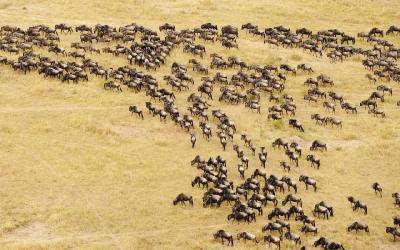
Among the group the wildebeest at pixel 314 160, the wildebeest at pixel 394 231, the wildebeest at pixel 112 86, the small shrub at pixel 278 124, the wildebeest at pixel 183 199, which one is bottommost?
the wildebeest at pixel 394 231

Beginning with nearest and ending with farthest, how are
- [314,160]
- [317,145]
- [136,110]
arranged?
[314,160], [317,145], [136,110]

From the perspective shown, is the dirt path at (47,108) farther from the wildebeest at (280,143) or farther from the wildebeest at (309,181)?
the wildebeest at (309,181)

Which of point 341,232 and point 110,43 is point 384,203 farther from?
point 110,43

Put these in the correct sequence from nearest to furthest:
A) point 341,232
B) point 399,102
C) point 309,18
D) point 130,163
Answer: point 341,232, point 130,163, point 399,102, point 309,18

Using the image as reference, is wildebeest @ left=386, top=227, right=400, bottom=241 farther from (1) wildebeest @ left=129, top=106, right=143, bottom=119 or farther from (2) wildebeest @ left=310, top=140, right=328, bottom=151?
(1) wildebeest @ left=129, top=106, right=143, bottom=119

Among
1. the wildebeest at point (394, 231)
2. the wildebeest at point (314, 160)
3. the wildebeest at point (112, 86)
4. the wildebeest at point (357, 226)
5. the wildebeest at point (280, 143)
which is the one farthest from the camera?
the wildebeest at point (112, 86)

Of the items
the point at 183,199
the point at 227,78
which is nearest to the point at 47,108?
the point at 227,78

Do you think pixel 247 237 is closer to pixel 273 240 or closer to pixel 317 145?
pixel 273 240

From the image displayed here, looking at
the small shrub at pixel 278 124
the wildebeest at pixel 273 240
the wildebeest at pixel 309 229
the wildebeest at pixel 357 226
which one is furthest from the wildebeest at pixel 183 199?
the small shrub at pixel 278 124

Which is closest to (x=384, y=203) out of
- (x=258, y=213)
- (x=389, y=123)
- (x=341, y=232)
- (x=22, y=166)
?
(x=341, y=232)
